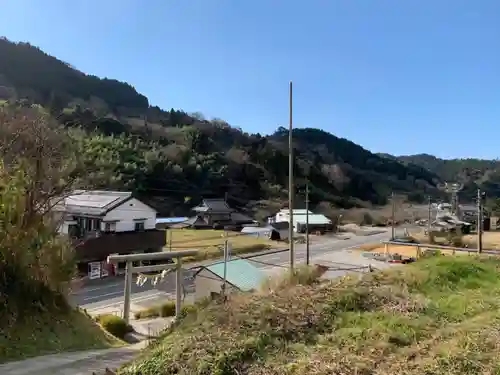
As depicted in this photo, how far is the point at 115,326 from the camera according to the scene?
392 inches

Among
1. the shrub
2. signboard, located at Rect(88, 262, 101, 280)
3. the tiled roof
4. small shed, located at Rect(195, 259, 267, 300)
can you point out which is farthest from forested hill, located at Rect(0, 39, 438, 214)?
small shed, located at Rect(195, 259, 267, 300)

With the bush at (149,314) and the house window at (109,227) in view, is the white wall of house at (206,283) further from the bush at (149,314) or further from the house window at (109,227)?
the house window at (109,227)

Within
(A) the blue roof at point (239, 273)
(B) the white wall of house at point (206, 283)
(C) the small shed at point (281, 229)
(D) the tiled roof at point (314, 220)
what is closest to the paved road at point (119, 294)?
(B) the white wall of house at point (206, 283)

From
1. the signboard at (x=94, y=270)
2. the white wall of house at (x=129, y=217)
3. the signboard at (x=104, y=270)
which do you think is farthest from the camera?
the white wall of house at (x=129, y=217)

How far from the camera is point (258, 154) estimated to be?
71500 mm

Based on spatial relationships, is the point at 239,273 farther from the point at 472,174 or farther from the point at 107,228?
the point at 472,174

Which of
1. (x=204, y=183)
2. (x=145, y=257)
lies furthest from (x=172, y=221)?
(x=145, y=257)

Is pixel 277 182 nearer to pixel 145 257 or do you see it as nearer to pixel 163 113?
pixel 163 113

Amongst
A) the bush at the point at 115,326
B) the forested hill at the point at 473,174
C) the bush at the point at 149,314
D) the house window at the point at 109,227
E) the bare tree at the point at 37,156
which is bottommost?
the bush at the point at 149,314

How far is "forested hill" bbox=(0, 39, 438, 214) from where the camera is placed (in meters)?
53.5

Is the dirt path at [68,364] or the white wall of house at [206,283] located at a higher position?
the dirt path at [68,364]

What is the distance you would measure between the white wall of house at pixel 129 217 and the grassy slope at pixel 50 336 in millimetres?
17258

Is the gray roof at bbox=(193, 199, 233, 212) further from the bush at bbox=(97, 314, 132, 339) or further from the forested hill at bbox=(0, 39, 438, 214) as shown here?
the bush at bbox=(97, 314, 132, 339)

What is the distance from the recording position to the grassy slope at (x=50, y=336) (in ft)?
20.4
